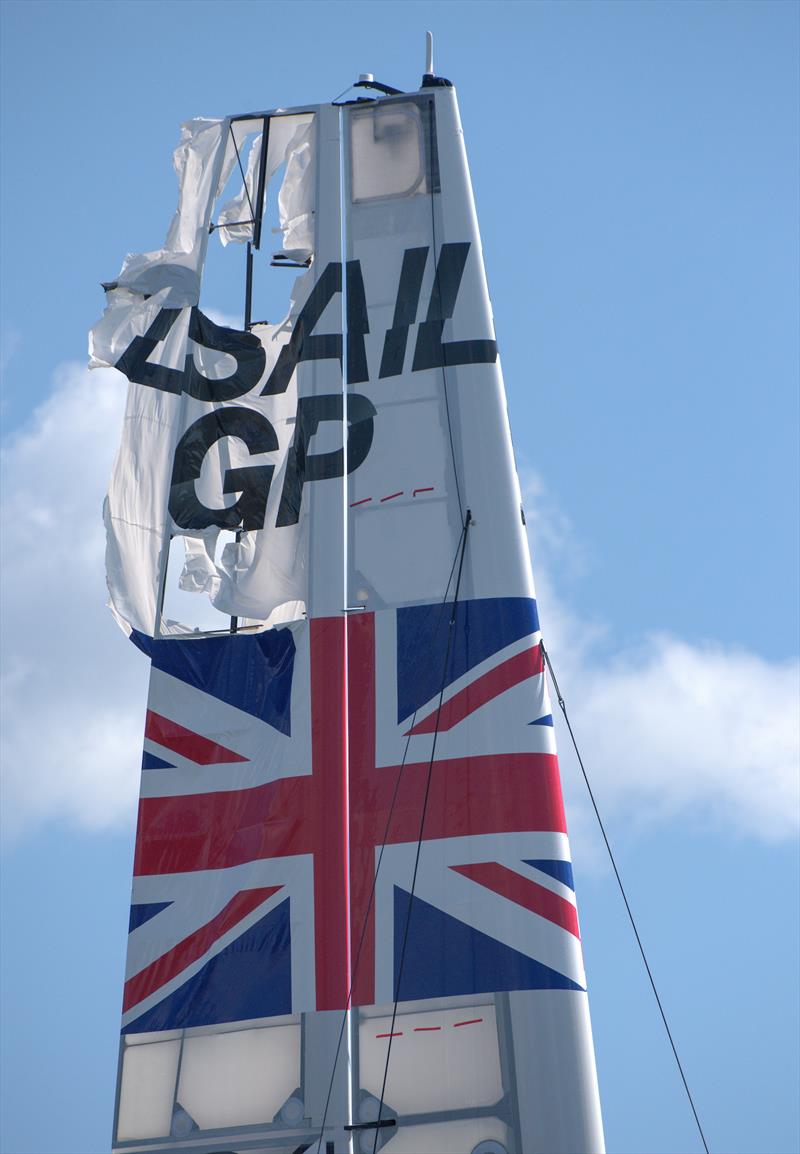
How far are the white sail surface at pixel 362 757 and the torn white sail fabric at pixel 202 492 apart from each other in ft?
0.07

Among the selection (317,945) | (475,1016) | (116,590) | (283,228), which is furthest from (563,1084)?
(283,228)

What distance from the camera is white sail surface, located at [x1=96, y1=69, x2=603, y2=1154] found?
7.25 meters

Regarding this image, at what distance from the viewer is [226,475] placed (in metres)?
9.10

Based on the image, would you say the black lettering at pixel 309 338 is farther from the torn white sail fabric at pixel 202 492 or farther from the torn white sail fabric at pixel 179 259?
the torn white sail fabric at pixel 179 259

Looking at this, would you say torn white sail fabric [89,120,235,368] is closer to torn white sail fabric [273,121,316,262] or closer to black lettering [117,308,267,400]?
black lettering [117,308,267,400]

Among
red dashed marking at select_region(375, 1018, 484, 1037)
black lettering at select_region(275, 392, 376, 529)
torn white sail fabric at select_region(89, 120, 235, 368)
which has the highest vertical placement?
torn white sail fabric at select_region(89, 120, 235, 368)

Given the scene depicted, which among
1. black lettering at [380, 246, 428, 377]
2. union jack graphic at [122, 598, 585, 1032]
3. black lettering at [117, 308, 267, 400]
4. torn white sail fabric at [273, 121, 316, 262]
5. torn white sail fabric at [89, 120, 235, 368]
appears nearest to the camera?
union jack graphic at [122, 598, 585, 1032]

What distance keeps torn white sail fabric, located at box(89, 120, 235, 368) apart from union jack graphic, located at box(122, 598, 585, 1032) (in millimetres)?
2439

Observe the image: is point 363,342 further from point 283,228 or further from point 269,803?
point 269,803

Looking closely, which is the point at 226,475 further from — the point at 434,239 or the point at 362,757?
the point at 362,757

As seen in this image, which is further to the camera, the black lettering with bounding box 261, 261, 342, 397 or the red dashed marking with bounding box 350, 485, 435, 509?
the black lettering with bounding box 261, 261, 342, 397

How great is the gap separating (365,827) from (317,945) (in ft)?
2.22

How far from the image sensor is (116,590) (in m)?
8.85

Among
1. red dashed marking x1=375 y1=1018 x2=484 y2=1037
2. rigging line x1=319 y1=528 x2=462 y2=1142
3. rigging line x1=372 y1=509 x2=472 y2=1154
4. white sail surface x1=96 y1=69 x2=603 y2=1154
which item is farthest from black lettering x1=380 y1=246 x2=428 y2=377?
red dashed marking x1=375 y1=1018 x2=484 y2=1037
